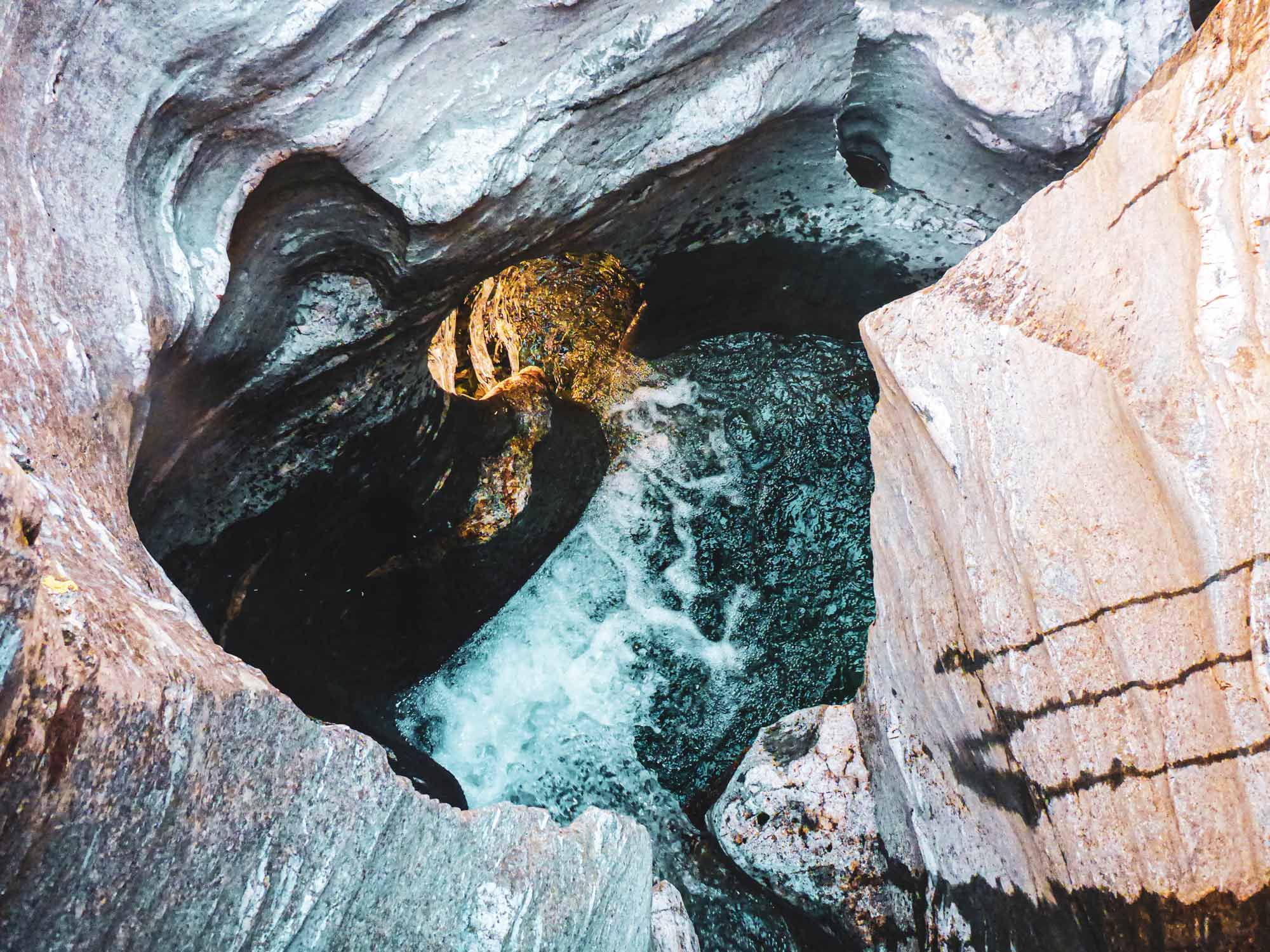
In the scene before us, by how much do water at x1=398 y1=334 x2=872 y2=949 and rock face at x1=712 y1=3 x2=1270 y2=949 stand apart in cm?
128

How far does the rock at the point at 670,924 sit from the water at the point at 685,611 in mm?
532

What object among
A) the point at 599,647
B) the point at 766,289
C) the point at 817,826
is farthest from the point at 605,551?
the point at 817,826

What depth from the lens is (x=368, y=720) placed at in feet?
10.7

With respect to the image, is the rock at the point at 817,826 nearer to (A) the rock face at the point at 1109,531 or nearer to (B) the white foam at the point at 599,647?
(A) the rock face at the point at 1109,531

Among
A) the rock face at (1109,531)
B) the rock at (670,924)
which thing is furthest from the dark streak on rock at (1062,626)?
the rock at (670,924)

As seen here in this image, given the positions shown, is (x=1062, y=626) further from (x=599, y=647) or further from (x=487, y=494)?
(x=487, y=494)

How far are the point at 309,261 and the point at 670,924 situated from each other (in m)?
2.39

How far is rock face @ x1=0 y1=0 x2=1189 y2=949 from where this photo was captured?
1233 millimetres

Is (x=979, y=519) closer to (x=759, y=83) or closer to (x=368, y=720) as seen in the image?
(x=759, y=83)

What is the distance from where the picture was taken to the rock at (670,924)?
2.30 meters

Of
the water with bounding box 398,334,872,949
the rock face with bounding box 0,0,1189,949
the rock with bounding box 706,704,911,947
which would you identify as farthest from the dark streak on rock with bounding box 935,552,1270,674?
the water with bounding box 398,334,872,949

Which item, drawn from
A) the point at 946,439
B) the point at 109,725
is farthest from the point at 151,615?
the point at 946,439

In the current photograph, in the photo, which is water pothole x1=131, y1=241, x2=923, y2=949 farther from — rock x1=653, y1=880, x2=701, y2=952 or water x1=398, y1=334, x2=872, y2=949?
rock x1=653, y1=880, x2=701, y2=952

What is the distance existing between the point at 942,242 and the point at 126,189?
124 inches
